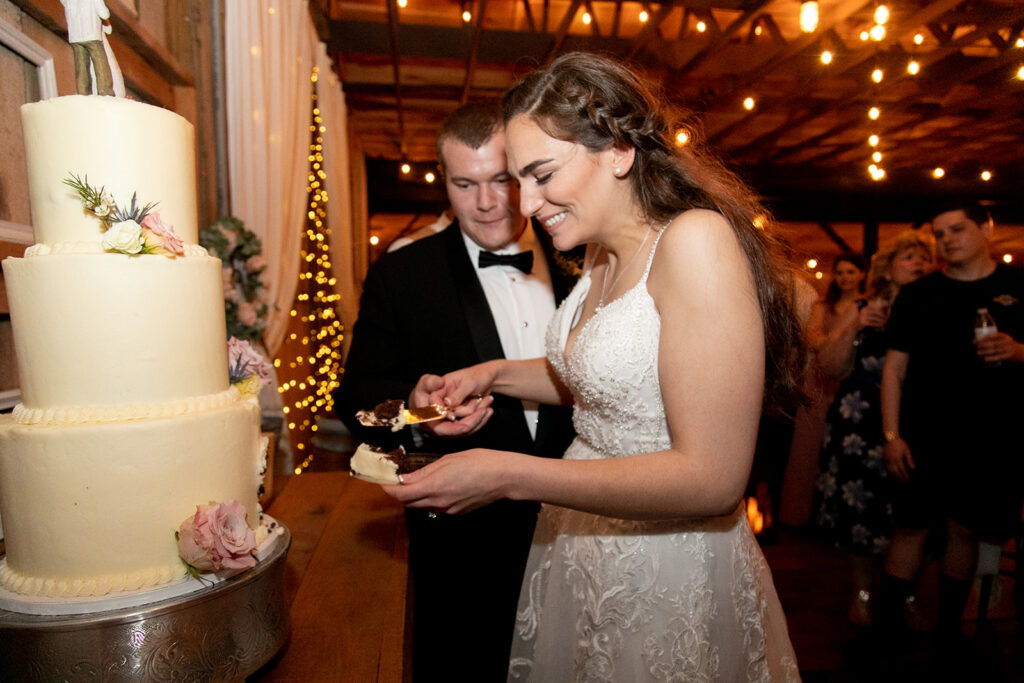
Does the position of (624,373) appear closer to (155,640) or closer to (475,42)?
(155,640)

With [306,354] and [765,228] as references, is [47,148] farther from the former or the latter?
[306,354]

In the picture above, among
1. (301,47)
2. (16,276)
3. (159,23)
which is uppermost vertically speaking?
(301,47)

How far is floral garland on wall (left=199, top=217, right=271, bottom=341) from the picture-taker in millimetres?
3088

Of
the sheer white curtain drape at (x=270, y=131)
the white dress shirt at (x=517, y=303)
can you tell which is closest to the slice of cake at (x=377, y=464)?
the white dress shirt at (x=517, y=303)

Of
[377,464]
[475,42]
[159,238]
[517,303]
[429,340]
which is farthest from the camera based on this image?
[475,42]

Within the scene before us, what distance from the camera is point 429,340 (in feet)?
7.51

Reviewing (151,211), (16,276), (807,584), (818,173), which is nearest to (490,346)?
(151,211)

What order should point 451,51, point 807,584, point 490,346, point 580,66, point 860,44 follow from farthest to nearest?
point 451,51, point 860,44, point 807,584, point 490,346, point 580,66

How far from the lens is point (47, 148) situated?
A: 3.62 ft

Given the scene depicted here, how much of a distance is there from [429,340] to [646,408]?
1.07 m

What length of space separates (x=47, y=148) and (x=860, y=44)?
5.75 metres

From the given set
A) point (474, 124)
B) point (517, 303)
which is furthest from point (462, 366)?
point (474, 124)

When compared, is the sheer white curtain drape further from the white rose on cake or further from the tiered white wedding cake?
the white rose on cake

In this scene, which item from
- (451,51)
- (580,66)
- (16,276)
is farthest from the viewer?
(451,51)
